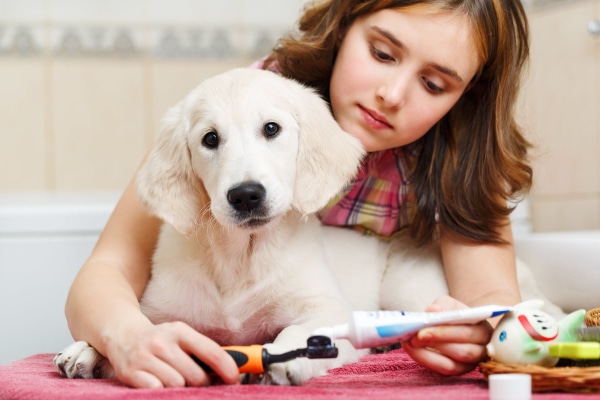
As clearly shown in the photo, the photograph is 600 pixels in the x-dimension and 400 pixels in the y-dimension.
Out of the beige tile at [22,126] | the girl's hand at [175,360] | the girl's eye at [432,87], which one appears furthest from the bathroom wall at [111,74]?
the girl's hand at [175,360]

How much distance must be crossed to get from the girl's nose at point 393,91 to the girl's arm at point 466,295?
1.15 feet

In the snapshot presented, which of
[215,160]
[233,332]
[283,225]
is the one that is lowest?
[233,332]

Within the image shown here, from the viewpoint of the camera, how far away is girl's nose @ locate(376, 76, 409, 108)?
1.41 m

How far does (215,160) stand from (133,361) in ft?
1.28

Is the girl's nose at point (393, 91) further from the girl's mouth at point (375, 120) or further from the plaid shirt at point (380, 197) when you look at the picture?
the plaid shirt at point (380, 197)

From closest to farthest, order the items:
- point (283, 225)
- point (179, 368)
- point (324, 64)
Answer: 1. point (179, 368)
2. point (283, 225)
3. point (324, 64)

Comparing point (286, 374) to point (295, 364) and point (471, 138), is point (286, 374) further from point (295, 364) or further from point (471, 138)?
point (471, 138)

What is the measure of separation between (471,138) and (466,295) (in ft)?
1.13

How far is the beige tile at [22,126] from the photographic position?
2693 mm

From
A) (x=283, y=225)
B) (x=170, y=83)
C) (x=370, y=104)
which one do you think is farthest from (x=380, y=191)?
(x=170, y=83)

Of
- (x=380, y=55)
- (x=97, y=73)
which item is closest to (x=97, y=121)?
(x=97, y=73)

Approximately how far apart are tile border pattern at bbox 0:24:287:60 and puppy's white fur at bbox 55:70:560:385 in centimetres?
145

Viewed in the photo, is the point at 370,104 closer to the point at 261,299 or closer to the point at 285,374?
the point at 261,299

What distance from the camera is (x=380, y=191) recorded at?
1.67 metres
